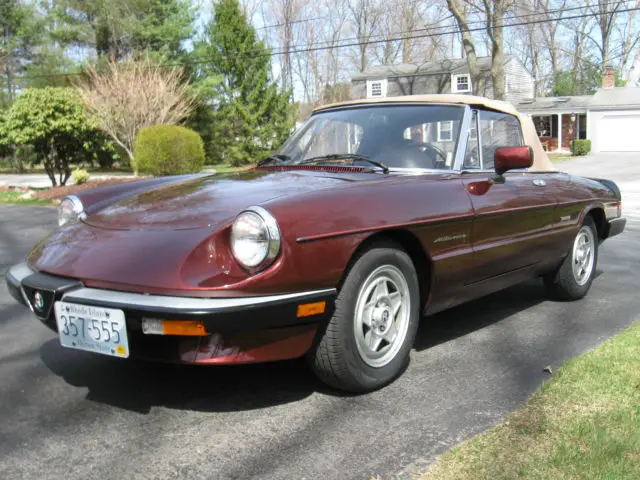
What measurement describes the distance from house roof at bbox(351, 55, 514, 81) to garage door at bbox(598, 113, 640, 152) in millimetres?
7373

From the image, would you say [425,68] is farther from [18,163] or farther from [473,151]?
[473,151]

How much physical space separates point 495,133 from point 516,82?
40.4 m

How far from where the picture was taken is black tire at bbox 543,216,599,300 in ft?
15.8

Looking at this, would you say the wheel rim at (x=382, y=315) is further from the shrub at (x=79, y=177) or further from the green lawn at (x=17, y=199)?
the shrub at (x=79, y=177)

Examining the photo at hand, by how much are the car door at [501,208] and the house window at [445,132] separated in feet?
0.47

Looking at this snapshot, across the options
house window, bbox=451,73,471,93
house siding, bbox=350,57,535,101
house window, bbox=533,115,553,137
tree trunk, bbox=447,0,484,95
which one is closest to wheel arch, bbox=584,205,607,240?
tree trunk, bbox=447,0,484,95

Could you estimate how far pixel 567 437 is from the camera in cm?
253

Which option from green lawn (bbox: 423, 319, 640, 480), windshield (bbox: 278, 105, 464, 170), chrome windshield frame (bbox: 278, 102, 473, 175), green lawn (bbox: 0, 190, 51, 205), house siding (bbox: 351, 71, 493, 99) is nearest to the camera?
green lawn (bbox: 423, 319, 640, 480)

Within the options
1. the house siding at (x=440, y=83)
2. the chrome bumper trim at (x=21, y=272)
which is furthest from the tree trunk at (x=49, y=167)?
the house siding at (x=440, y=83)

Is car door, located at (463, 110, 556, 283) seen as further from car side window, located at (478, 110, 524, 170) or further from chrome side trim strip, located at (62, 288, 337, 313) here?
chrome side trim strip, located at (62, 288, 337, 313)

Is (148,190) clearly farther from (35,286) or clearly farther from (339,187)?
(339,187)

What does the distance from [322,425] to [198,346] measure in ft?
2.11

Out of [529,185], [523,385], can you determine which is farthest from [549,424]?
[529,185]

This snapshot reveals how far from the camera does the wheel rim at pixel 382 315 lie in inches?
118
